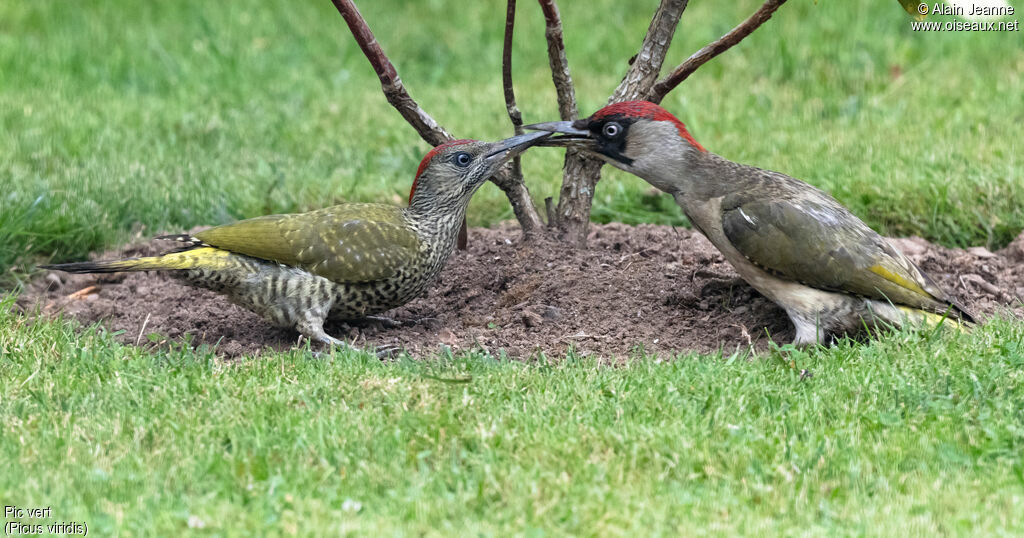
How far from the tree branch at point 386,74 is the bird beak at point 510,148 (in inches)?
10.8

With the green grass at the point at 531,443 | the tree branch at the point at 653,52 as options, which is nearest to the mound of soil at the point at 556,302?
the green grass at the point at 531,443

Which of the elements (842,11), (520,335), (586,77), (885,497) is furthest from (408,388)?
(842,11)

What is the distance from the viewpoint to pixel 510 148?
232 inches

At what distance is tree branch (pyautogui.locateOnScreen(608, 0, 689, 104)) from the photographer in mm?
5863

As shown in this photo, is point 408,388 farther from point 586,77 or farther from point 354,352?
point 586,77

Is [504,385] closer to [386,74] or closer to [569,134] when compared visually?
[569,134]

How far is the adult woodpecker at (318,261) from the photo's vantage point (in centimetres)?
563

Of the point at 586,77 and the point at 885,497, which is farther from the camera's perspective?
the point at 586,77

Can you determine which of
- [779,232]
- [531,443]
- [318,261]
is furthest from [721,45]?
[531,443]

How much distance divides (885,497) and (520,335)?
2.12m

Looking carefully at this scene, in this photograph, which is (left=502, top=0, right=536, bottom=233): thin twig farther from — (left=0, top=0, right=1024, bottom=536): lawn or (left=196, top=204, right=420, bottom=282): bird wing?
(left=0, top=0, right=1024, bottom=536): lawn

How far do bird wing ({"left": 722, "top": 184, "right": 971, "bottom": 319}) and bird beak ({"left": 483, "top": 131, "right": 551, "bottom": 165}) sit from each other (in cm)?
103

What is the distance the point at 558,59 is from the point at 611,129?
55 centimetres

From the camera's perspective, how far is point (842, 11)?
10.9 meters
